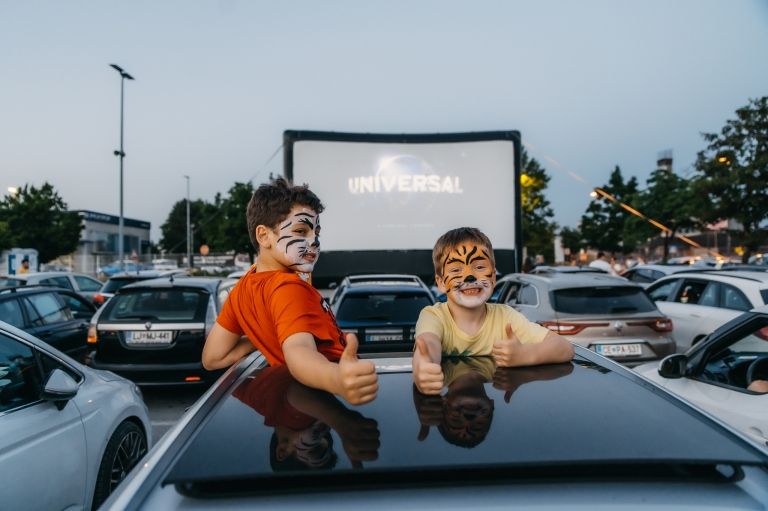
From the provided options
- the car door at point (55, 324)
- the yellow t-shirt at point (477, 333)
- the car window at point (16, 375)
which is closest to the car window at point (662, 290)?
the yellow t-shirt at point (477, 333)

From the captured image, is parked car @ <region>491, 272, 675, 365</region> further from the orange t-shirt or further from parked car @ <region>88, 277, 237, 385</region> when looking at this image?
the orange t-shirt

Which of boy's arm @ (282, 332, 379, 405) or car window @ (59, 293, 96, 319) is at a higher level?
boy's arm @ (282, 332, 379, 405)

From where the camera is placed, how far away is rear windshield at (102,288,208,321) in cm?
705

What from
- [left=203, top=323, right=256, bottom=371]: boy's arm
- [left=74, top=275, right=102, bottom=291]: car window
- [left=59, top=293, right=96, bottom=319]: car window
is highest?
[left=203, top=323, right=256, bottom=371]: boy's arm

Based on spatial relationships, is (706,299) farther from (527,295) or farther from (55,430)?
(55,430)

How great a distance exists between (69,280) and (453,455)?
15.1m

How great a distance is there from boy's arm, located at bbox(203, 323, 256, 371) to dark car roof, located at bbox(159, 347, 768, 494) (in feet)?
1.90

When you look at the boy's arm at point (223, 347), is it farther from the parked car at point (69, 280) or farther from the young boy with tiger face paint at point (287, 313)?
the parked car at point (69, 280)

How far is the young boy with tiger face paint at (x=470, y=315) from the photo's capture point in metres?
2.21

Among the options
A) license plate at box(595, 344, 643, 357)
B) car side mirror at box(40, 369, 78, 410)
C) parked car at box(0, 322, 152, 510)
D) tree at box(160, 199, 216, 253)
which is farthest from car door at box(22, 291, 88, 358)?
tree at box(160, 199, 216, 253)

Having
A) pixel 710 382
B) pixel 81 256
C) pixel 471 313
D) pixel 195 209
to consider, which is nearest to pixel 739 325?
pixel 710 382

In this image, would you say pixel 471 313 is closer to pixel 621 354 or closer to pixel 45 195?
pixel 621 354

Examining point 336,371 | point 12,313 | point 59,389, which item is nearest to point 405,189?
point 12,313

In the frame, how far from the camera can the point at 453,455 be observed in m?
1.37
